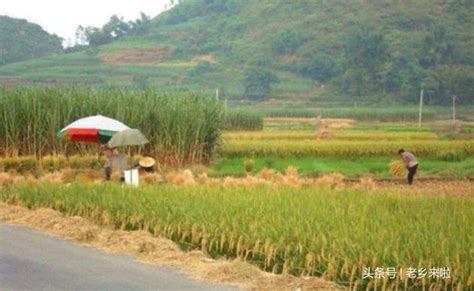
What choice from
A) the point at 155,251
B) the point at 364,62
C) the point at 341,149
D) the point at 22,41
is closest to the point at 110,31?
the point at 22,41

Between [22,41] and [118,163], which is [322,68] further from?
[118,163]

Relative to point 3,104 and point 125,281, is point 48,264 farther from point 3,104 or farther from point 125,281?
point 3,104

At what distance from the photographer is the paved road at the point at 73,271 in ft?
26.7

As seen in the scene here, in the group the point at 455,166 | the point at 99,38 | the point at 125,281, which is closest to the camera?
the point at 125,281

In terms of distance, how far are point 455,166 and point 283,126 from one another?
24702 mm

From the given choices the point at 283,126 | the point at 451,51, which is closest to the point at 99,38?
the point at 451,51

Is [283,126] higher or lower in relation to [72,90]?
lower

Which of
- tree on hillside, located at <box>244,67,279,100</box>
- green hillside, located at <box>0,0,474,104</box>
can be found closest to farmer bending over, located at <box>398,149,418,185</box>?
green hillside, located at <box>0,0,474,104</box>

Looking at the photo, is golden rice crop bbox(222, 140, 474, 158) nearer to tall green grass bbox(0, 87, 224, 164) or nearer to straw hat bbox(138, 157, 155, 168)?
tall green grass bbox(0, 87, 224, 164)

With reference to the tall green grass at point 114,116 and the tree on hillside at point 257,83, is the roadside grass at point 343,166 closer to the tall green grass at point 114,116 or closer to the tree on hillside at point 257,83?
the tall green grass at point 114,116

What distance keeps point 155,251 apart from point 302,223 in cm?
182

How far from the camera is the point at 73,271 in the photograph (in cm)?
890

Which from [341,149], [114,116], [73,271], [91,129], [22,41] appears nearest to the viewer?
[73,271]

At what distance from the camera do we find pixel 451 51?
66125mm
